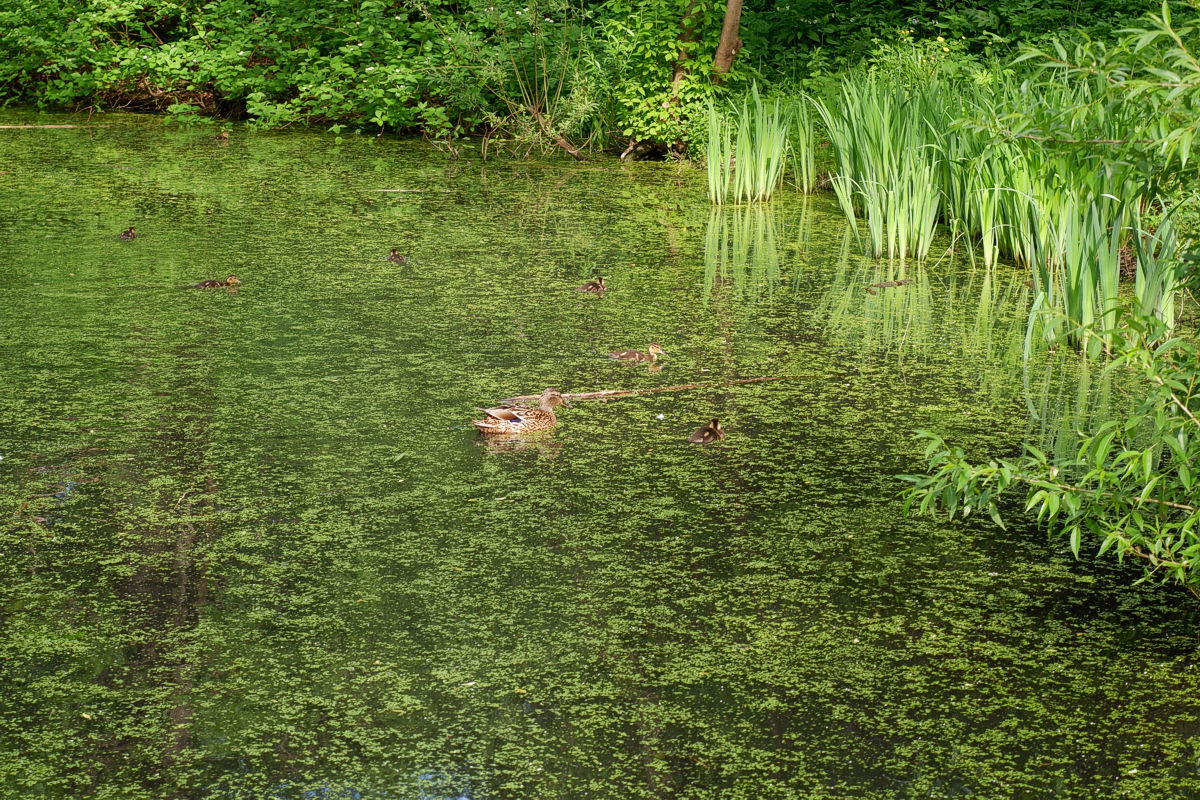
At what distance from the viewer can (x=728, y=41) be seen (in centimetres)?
757

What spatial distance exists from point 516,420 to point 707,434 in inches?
19.4

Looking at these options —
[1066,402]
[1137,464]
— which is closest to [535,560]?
[1137,464]

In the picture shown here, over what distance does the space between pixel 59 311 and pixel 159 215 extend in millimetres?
1734

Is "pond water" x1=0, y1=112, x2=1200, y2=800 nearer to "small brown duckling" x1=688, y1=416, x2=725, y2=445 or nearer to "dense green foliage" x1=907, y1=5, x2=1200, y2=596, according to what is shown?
"small brown duckling" x1=688, y1=416, x2=725, y2=445

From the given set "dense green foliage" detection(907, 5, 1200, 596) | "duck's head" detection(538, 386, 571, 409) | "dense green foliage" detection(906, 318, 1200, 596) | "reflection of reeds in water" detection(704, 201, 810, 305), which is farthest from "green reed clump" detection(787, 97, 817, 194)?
"dense green foliage" detection(906, 318, 1200, 596)

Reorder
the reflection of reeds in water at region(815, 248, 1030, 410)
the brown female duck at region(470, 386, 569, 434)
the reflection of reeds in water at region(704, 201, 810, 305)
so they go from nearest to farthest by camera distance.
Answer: the brown female duck at region(470, 386, 569, 434) < the reflection of reeds in water at region(815, 248, 1030, 410) < the reflection of reeds in water at region(704, 201, 810, 305)

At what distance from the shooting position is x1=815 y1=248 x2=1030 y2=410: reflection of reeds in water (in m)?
4.06

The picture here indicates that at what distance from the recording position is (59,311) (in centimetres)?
428

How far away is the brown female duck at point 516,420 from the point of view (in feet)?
10.6

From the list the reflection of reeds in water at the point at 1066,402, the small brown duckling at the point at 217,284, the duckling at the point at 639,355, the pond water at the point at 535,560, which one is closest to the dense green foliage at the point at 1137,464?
the pond water at the point at 535,560

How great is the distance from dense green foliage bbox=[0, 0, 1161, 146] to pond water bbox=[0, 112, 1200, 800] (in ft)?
10.4

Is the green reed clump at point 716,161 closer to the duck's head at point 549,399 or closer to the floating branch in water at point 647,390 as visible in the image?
the floating branch in water at point 647,390

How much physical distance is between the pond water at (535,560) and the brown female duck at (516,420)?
6 centimetres

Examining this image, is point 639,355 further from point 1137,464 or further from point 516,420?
point 1137,464
